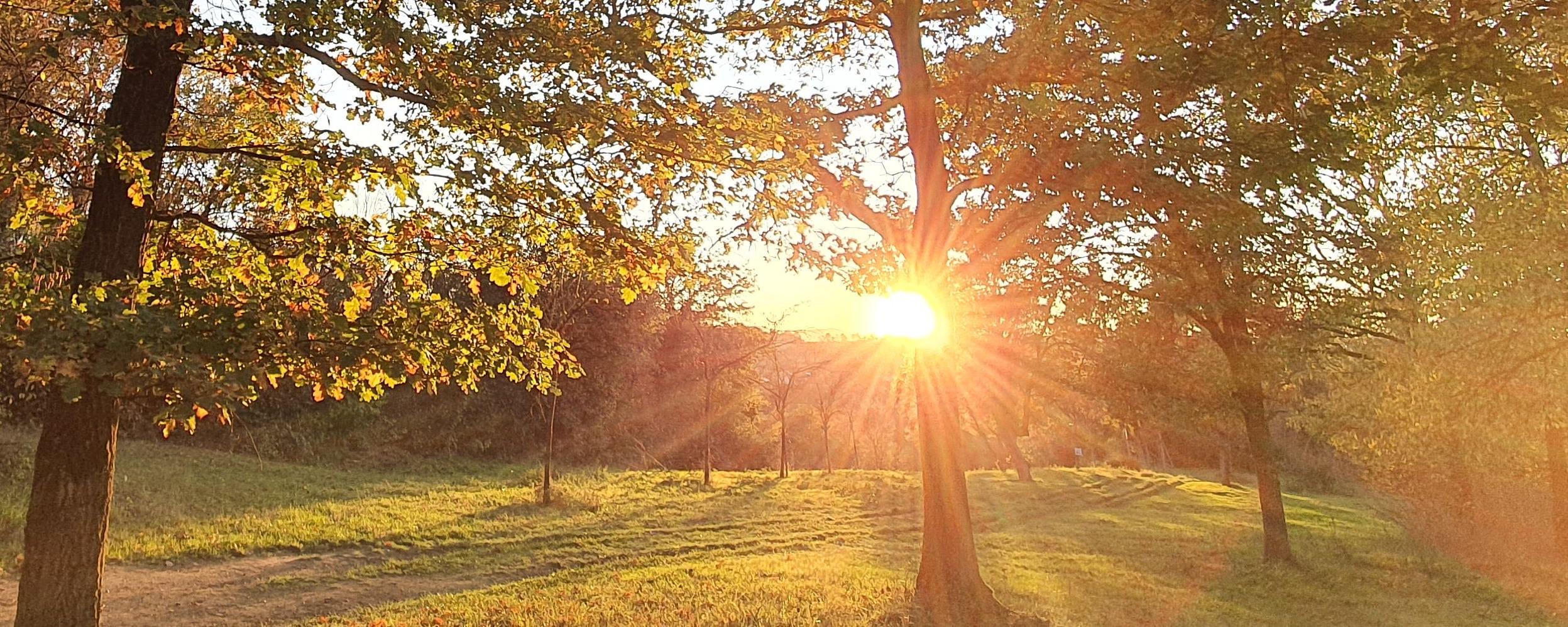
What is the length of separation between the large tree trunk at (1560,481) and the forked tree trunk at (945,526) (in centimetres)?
1487

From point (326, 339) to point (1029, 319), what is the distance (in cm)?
1724

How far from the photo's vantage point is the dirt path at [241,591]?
33.4ft

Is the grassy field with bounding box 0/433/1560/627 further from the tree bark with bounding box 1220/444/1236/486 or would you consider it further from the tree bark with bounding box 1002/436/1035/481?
the tree bark with bounding box 1220/444/1236/486

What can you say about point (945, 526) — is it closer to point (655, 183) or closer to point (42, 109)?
point (655, 183)

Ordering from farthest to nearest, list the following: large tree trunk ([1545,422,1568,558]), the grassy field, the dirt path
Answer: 1. large tree trunk ([1545,422,1568,558])
2. the grassy field
3. the dirt path

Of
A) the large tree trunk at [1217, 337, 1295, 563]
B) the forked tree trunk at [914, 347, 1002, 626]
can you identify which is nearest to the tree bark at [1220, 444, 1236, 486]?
→ the large tree trunk at [1217, 337, 1295, 563]

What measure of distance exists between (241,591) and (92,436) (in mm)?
6568

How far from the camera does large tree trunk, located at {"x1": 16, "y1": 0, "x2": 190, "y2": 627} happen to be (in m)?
6.14

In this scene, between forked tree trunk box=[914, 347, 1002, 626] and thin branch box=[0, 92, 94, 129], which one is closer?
thin branch box=[0, 92, 94, 129]

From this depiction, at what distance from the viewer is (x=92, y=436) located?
634 centimetres

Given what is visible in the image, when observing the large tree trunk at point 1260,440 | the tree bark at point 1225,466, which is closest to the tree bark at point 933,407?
the large tree trunk at point 1260,440

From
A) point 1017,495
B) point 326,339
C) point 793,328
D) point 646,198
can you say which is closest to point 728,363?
point 793,328

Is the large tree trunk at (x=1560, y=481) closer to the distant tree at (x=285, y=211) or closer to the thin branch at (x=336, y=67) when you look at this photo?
the distant tree at (x=285, y=211)

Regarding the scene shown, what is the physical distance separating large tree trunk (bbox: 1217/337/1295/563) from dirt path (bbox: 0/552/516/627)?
1519 centimetres
